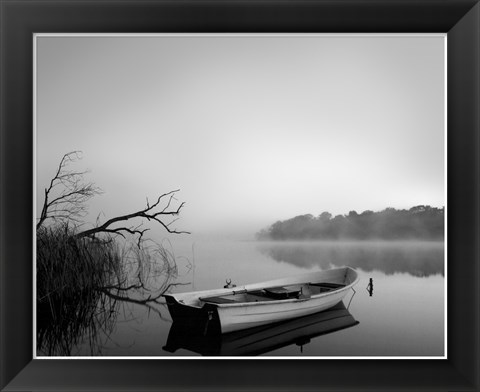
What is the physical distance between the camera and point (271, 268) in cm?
208

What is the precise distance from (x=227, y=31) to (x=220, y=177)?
0.64 metres

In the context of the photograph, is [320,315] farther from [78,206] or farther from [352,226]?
[78,206]

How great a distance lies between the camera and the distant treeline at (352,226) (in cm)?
194

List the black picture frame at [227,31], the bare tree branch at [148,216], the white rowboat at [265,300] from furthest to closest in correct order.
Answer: the white rowboat at [265,300], the bare tree branch at [148,216], the black picture frame at [227,31]

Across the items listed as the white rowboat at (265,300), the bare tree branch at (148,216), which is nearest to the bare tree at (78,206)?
the bare tree branch at (148,216)

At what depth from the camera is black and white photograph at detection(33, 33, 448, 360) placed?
5.90 ft

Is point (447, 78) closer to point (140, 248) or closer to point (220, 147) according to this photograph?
point (220, 147)

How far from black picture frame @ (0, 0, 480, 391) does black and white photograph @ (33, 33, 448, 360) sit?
316 millimetres

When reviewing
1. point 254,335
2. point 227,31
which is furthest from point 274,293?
point 227,31

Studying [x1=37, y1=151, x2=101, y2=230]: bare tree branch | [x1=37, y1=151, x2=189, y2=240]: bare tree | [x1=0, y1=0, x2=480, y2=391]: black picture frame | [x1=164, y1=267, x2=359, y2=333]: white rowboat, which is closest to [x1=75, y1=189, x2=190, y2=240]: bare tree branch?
[x1=37, y1=151, x2=189, y2=240]: bare tree

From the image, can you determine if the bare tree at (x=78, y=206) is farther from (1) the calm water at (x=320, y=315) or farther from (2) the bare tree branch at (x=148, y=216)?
(1) the calm water at (x=320, y=315)

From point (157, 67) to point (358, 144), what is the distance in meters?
0.91

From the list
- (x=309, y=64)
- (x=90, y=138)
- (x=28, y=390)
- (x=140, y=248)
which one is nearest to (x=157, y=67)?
(x=90, y=138)

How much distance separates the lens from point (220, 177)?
187cm
